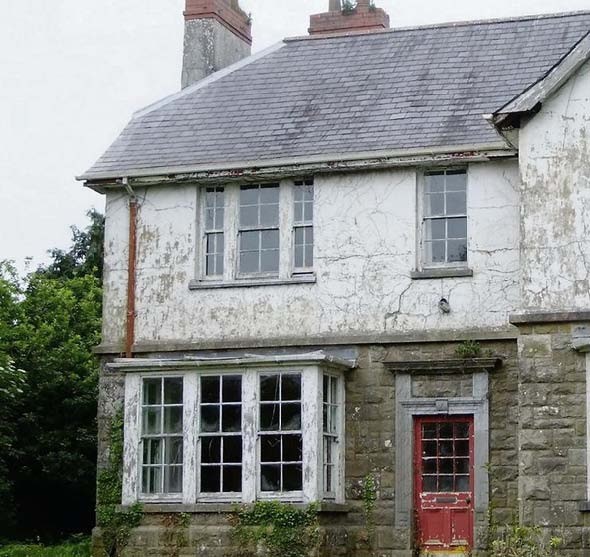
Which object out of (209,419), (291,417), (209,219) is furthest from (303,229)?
(209,419)

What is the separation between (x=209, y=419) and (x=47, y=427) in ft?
34.3

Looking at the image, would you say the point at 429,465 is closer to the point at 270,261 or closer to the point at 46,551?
the point at 270,261

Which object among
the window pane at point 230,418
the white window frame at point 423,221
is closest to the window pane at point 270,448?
the window pane at point 230,418

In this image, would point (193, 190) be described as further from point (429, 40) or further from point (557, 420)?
point (557, 420)

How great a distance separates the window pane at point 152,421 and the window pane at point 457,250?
5.18 m

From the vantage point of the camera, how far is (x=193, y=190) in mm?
24141

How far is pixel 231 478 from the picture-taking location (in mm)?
22797

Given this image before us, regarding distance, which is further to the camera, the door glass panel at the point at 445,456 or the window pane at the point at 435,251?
the window pane at the point at 435,251

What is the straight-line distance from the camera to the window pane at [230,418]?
2289 centimetres

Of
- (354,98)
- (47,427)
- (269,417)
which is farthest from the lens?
(47,427)

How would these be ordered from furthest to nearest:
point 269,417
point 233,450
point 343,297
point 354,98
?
point 354,98 → point 343,297 → point 233,450 → point 269,417

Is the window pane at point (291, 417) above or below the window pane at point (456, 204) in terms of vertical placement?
below

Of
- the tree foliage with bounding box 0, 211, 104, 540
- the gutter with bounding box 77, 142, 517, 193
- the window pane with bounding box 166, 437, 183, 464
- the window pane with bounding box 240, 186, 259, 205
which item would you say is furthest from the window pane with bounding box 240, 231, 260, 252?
the tree foliage with bounding box 0, 211, 104, 540

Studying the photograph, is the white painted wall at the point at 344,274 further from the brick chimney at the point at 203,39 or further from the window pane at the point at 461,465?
the brick chimney at the point at 203,39
